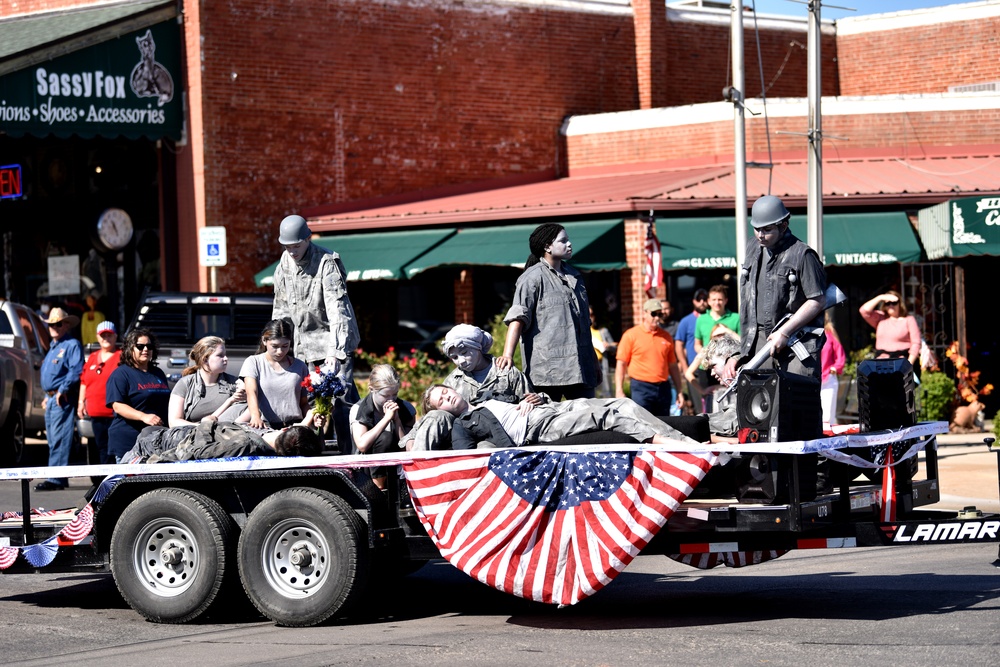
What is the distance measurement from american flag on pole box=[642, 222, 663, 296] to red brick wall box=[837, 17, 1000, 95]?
10331 mm

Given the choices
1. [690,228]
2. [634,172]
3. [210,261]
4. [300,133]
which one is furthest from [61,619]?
[634,172]

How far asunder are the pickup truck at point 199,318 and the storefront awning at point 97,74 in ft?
21.4

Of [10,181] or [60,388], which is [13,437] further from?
[10,181]

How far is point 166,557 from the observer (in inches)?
336

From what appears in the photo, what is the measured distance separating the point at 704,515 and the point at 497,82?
68.5ft

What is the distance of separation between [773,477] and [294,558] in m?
2.65

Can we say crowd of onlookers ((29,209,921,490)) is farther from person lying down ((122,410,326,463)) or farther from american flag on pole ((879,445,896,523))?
american flag on pole ((879,445,896,523))

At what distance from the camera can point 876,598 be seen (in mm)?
8680

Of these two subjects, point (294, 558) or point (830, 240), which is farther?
point (830, 240)

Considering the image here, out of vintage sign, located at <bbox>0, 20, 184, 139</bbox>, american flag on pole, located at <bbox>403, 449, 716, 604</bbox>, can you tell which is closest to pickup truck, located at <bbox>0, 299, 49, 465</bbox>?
vintage sign, located at <bbox>0, 20, 184, 139</bbox>

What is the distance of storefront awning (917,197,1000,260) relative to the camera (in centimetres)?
2092

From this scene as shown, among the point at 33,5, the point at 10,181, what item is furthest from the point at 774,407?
the point at 33,5

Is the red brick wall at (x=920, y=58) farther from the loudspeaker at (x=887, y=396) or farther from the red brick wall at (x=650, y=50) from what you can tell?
the loudspeaker at (x=887, y=396)

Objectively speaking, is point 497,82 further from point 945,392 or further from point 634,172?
point 945,392
